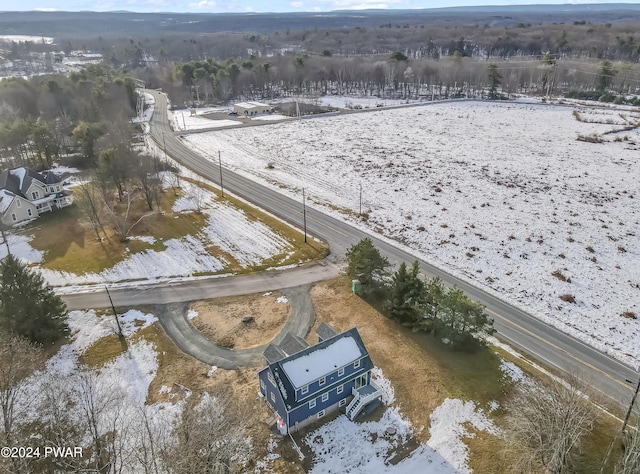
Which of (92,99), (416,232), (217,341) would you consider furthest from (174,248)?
(92,99)

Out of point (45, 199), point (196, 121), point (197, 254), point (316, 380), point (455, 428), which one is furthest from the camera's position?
point (196, 121)

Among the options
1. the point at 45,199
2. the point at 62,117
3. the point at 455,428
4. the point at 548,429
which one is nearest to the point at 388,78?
the point at 62,117

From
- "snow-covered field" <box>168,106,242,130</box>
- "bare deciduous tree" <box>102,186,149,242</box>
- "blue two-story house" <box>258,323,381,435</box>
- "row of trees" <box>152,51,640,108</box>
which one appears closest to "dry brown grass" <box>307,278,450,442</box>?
"blue two-story house" <box>258,323,381,435</box>

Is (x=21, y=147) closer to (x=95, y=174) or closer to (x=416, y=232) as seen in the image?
(x=95, y=174)

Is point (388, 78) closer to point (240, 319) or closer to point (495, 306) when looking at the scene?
point (495, 306)

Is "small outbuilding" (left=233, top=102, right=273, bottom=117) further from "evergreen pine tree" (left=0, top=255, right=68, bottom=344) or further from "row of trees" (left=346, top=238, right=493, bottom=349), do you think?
"evergreen pine tree" (left=0, top=255, right=68, bottom=344)
